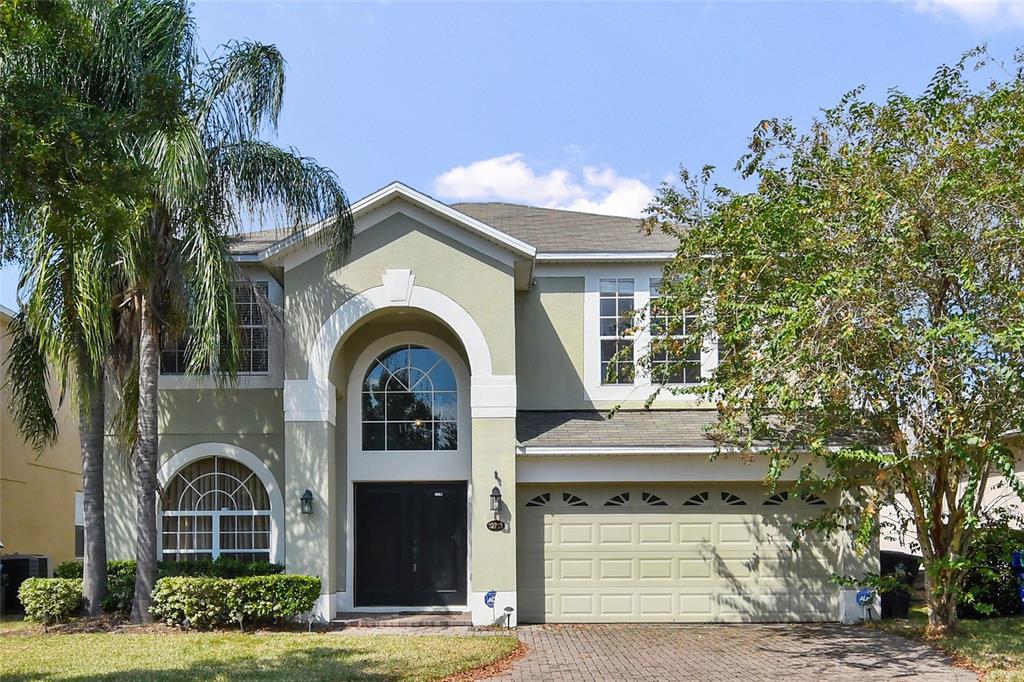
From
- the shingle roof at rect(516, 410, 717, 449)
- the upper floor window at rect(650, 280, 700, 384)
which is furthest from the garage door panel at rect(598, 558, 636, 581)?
the upper floor window at rect(650, 280, 700, 384)

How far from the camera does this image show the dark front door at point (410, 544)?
676 inches

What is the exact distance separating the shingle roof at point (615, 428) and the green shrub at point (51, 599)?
7.26 metres

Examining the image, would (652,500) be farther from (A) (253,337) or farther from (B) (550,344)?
(A) (253,337)

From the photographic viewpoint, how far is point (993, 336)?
36.3ft

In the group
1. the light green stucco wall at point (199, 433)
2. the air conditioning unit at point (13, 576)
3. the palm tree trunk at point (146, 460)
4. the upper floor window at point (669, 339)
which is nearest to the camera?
the upper floor window at point (669, 339)

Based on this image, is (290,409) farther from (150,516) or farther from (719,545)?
(719,545)

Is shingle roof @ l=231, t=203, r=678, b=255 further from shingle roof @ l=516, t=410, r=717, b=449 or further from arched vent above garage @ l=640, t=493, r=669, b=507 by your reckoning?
arched vent above garage @ l=640, t=493, r=669, b=507

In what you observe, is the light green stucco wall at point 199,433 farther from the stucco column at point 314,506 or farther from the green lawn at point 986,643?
the green lawn at point 986,643

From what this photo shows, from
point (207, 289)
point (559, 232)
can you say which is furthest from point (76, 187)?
point (559, 232)

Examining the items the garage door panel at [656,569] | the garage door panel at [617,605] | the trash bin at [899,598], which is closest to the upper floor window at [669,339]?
the garage door panel at [656,569]

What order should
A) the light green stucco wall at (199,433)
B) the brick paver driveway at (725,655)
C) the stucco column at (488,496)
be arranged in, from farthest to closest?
1. the light green stucco wall at (199,433)
2. the stucco column at (488,496)
3. the brick paver driveway at (725,655)

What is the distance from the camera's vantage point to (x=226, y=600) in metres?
14.7

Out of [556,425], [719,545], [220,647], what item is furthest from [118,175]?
[719,545]

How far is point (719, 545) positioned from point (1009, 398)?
5861 mm
